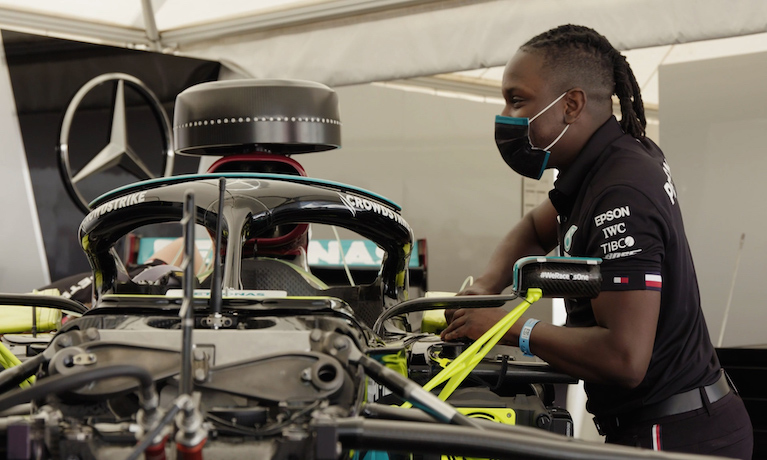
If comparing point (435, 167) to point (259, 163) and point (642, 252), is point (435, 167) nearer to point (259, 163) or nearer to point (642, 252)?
point (259, 163)

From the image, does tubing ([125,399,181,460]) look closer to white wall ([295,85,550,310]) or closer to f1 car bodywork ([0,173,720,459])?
f1 car bodywork ([0,173,720,459])

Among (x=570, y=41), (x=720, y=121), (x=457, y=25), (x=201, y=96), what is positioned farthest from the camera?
(x=457, y=25)

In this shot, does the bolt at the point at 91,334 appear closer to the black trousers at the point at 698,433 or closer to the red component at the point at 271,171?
the red component at the point at 271,171

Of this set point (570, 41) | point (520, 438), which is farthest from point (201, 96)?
point (520, 438)

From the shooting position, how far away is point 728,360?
3.58 metres

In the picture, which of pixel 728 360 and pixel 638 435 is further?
A: pixel 728 360

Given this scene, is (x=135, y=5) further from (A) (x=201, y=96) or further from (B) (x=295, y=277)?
(B) (x=295, y=277)

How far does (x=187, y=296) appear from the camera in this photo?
111cm

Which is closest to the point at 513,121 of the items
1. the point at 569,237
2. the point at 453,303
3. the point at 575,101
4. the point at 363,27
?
the point at 575,101

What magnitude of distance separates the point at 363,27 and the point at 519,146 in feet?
10.6

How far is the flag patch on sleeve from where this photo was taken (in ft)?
5.94

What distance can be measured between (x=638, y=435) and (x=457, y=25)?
3.45 metres

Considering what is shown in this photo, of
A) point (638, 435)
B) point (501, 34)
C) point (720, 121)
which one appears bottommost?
point (638, 435)

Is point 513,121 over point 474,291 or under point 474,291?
over
